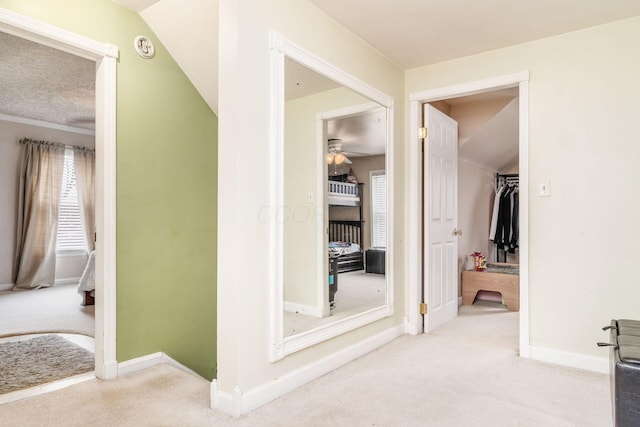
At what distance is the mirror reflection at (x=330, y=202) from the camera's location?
2348mm

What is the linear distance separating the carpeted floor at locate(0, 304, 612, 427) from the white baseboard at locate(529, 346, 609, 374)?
0.22ft

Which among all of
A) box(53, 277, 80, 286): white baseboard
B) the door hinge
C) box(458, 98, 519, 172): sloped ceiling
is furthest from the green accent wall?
box(53, 277, 80, 286): white baseboard

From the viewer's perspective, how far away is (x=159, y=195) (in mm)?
2738

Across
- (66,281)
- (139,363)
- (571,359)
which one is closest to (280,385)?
(139,363)

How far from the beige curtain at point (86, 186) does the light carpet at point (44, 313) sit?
1.06m

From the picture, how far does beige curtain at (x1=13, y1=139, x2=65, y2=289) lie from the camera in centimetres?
558

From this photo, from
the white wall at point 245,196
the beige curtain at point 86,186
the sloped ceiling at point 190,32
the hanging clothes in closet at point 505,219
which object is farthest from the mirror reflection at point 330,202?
the beige curtain at point 86,186

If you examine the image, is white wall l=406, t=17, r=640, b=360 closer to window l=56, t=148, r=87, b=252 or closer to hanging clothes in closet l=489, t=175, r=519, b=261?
hanging clothes in closet l=489, t=175, r=519, b=261

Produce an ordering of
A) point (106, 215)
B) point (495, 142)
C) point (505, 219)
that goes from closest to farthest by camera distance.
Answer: point (106, 215), point (495, 142), point (505, 219)

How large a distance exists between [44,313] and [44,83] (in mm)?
2491

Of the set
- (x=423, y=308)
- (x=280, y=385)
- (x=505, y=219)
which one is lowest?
(x=280, y=385)

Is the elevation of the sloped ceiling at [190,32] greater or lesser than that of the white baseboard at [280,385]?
greater

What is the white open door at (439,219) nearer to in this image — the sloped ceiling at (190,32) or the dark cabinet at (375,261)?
the dark cabinet at (375,261)

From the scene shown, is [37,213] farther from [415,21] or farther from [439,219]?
[415,21]
